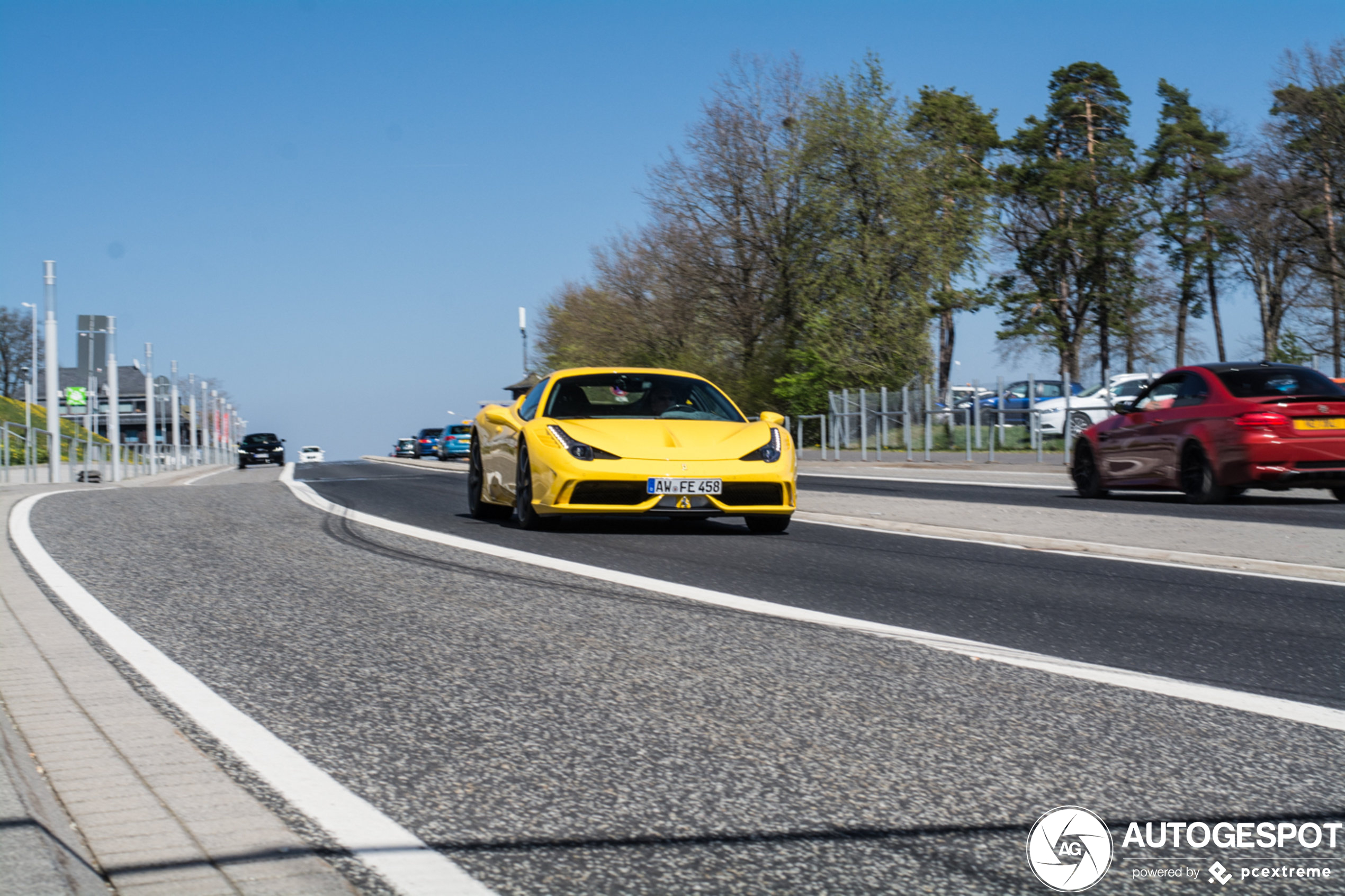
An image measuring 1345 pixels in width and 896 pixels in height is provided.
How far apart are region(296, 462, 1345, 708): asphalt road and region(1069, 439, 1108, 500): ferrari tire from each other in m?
5.27

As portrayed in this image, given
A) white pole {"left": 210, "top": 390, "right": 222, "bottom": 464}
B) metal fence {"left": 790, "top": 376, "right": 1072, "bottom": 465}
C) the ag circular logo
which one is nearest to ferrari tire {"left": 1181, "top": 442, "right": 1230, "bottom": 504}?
the ag circular logo

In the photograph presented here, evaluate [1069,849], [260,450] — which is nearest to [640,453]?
[1069,849]

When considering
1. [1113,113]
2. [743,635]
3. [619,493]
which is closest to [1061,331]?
[1113,113]

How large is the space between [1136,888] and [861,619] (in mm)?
3437

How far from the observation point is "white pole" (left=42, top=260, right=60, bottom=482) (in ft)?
103

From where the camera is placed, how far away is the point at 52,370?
37.2 metres

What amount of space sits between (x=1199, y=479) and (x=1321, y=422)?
4.34ft

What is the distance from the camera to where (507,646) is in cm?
553

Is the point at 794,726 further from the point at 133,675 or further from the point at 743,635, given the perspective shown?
the point at 133,675

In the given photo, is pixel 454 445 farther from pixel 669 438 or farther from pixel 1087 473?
pixel 669 438

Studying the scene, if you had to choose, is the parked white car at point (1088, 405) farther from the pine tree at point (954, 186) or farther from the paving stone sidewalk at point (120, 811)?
the paving stone sidewalk at point (120, 811)

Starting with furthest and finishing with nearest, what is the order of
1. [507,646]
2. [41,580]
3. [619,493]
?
[619,493] → [41,580] → [507,646]

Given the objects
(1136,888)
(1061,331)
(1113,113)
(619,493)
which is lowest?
(1136,888)

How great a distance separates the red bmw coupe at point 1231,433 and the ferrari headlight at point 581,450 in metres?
6.85
